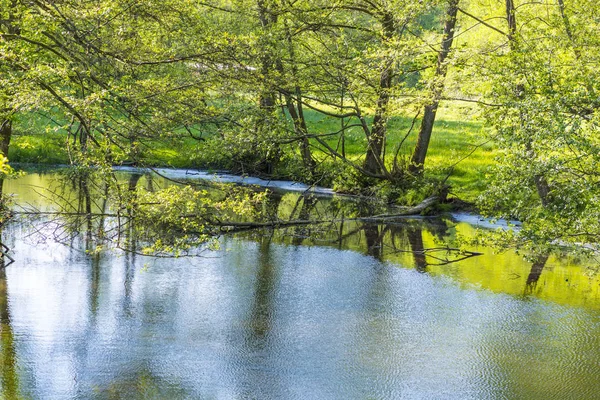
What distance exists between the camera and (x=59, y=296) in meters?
12.6

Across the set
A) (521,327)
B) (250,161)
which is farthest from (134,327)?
(250,161)

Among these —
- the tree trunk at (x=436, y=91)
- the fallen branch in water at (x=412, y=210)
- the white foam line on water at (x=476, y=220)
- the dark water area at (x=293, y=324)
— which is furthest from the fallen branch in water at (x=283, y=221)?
the tree trunk at (x=436, y=91)

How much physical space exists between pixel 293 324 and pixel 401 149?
1702 centimetres

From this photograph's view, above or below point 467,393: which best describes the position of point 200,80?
above

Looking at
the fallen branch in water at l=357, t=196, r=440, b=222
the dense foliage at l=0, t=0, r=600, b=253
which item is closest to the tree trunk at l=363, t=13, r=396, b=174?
the dense foliage at l=0, t=0, r=600, b=253

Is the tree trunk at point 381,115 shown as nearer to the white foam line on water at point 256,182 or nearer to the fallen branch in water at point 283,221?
the fallen branch in water at point 283,221

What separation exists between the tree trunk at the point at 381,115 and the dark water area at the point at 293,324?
4.52 metres

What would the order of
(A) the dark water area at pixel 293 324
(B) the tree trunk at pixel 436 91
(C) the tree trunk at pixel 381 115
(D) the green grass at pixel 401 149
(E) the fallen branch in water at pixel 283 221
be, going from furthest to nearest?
1. (D) the green grass at pixel 401 149
2. (C) the tree trunk at pixel 381 115
3. (B) the tree trunk at pixel 436 91
4. (E) the fallen branch in water at pixel 283 221
5. (A) the dark water area at pixel 293 324

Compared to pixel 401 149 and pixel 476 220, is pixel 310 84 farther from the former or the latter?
pixel 401 149

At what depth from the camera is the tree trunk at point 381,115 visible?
19656 millimetres

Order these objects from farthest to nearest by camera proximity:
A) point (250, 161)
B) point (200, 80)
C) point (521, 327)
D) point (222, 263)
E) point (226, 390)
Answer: point (250, 161) < point (200, 80) < point (222, 263) < point (521, 327) < point (226, 390)

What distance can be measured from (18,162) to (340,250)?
17.4 meters

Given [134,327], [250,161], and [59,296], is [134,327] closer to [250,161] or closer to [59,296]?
[59,296]

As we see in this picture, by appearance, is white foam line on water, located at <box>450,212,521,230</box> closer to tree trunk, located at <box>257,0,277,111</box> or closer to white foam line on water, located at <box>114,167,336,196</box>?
white foam line on water, located at <box>114,167,336,196</box>
